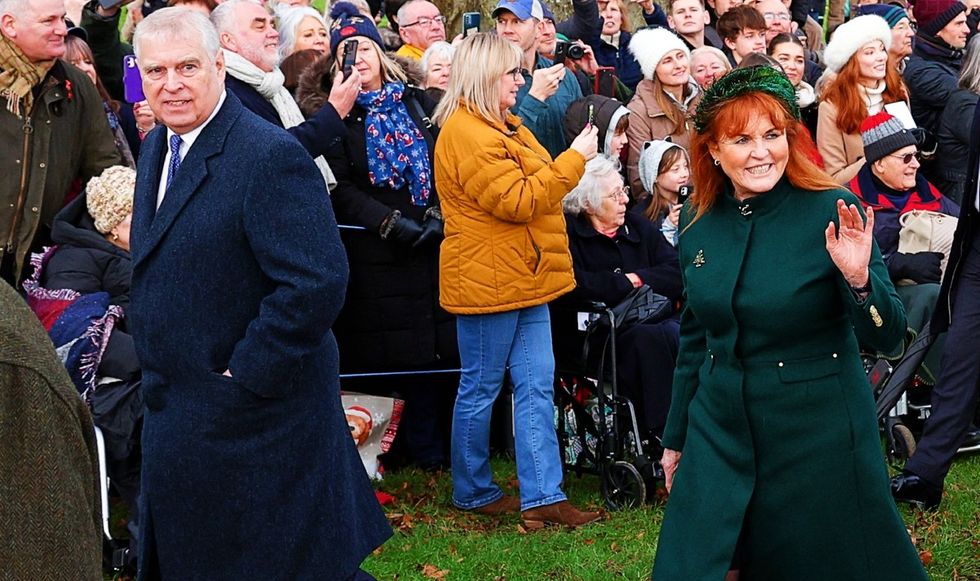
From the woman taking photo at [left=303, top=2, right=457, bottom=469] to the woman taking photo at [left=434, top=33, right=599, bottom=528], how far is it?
16.1 inches

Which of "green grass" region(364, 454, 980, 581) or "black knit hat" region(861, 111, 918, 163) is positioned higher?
"black knit hat" region(861, 111, 918, 163)

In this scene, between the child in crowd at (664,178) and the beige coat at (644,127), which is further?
the beige coat at (644,127)

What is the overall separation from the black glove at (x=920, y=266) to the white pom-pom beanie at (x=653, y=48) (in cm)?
202

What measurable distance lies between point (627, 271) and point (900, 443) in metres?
1.79

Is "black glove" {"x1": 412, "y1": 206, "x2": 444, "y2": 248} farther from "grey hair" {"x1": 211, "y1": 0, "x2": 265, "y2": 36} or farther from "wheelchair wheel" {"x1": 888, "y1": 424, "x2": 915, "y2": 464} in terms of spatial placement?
"wheelchair wheel" {"x1": 888, "y1": 424, "x2": 915, "y2": 464}

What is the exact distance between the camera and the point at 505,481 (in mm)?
7984

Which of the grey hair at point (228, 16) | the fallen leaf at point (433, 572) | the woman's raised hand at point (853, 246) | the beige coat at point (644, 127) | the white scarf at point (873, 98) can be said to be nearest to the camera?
the woman's raised hand at point (853, 246)

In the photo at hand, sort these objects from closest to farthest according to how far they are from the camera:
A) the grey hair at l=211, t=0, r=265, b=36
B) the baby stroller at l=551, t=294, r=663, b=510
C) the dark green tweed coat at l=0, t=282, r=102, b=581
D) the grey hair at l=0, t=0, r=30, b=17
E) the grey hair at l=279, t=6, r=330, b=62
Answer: the dark green tweed coat at l=0, t=282, r=102, b=581 < the grey hair at l=0, t=0, r=30, b=17 < the grey hair at l=211, t=0, r=265, b=36 < the baby stroller at l=551, t=294, r=663, b=510 < the grey hair at l=279, t=6, r=330, b=62

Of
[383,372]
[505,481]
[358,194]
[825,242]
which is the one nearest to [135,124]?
[358,194]

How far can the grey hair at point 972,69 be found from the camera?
9523 mm

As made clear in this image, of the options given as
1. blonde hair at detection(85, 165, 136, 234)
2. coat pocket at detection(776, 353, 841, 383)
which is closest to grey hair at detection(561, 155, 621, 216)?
blonde hair at detection(85, 165, 136, 234)

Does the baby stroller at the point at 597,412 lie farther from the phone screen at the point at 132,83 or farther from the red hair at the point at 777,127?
the red hair at the point at 777,127

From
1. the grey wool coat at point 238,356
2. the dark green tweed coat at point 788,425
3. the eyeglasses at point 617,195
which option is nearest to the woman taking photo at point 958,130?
the eyeglasses at point 617,195

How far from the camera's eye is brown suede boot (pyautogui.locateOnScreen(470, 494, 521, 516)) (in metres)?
7.29
